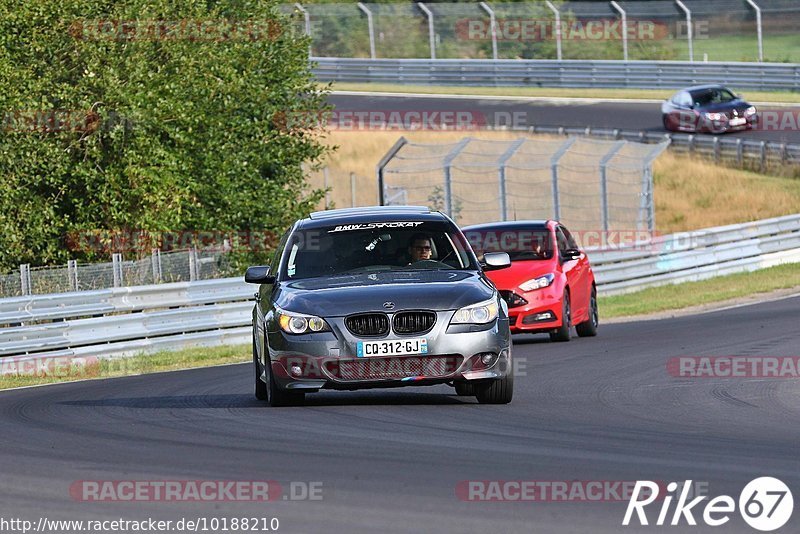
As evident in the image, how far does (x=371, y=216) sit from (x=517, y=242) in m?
8.01

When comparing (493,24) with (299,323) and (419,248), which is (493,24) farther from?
(299,323)

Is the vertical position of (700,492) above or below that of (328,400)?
above

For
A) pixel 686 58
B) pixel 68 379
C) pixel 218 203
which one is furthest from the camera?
pixel 686 58

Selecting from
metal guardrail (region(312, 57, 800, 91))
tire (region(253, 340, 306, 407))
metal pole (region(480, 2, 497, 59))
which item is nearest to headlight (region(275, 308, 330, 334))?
tire (region(253, 340, 306, 407))

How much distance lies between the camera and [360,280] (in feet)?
38.4

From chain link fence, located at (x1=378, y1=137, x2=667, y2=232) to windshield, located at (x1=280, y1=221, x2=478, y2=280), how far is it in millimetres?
15686

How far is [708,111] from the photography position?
45594 millimetres

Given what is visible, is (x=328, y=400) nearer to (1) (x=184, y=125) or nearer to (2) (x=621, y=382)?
(2) (x=621, y=382)

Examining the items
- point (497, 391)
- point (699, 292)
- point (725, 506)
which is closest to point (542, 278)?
point (497, 391)

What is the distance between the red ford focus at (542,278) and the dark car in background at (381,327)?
6887 millimetres

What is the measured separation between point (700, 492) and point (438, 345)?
3934 millimetres

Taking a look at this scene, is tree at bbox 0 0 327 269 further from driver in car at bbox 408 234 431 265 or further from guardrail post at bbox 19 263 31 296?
driver in car at bbox 408 234 431 265

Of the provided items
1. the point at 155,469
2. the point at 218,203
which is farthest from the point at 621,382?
the point at 218,203

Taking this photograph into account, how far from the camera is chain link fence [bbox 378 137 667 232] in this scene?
99.1ft
